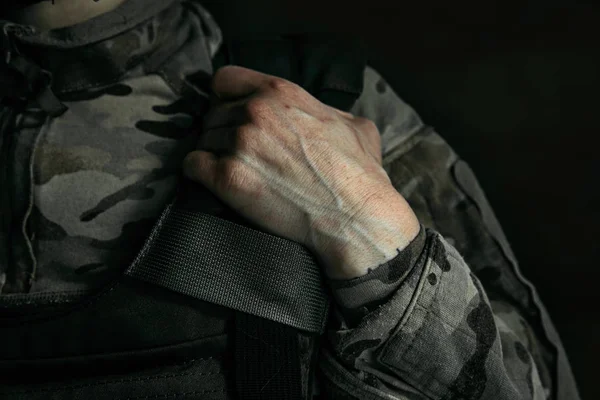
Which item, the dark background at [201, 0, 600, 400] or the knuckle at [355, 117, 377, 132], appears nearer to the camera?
the knuckle at [355, 117, 377, 132]

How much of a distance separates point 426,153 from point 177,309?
0.36m

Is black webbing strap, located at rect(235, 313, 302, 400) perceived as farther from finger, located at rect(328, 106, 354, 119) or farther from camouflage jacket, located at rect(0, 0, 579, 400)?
finger, located at rect(328, 106, 354, 119)

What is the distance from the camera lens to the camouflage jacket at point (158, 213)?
0.59 meters

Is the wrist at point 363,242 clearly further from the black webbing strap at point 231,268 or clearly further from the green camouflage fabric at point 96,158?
the green camouflage fabric at point 96,158

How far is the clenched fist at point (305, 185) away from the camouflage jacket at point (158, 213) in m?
0.03

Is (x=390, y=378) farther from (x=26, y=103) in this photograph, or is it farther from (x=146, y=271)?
(x=26, y=103)

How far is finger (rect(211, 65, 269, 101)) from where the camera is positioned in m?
0.65

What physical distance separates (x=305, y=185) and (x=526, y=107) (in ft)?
1.48

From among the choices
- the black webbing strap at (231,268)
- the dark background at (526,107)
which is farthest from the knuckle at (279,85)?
the dark background at (526,107)

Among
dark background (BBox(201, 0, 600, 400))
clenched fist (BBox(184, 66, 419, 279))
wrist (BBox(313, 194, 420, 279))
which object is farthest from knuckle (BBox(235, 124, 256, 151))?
dark background (BBox(201, 0, 600, 400))

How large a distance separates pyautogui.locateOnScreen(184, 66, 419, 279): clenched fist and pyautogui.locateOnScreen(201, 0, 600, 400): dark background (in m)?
0.36

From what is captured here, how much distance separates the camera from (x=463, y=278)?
0.62m

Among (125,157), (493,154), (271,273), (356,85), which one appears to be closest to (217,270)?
(271,273)

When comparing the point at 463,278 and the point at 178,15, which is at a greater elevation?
the point at 178,15
